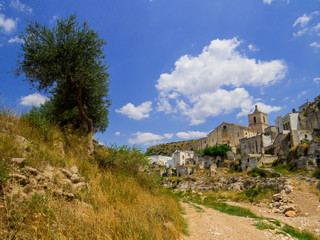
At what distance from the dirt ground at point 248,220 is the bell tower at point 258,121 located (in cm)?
6203

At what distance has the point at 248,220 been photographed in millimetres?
9773

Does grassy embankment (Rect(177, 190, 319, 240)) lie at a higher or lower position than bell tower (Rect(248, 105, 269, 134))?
lower

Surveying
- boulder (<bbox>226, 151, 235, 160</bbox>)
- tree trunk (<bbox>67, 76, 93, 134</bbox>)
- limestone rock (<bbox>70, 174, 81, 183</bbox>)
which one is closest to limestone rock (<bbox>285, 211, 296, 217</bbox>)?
tree trunk (<bbox>67, 76, 93, 134</bbox>)

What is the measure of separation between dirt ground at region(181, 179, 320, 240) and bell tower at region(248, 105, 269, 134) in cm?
6203

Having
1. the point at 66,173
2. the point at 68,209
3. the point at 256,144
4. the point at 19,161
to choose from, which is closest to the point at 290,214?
the point at 66,173

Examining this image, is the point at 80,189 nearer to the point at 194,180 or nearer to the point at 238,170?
the point at 194,180

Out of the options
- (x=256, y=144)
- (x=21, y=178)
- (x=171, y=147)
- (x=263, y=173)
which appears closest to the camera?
(x=21, y=178)

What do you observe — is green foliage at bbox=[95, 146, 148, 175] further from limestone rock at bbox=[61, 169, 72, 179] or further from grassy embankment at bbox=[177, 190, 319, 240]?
grassy embankment at bbox=[177, 190, 319, 240]

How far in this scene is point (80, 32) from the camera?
10133mm

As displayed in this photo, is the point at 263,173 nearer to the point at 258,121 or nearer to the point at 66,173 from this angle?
the point at 66,173

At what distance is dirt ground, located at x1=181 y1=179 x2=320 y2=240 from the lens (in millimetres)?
6359

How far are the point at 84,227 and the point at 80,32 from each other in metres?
9.93

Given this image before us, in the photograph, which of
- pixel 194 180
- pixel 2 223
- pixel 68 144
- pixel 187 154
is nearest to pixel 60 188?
pixel 2 223

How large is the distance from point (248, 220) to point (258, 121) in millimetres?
77958
